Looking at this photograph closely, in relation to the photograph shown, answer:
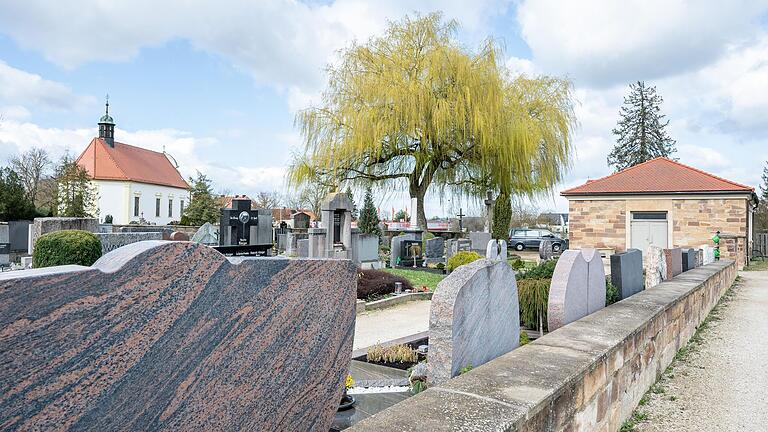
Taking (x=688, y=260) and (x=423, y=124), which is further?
(x=423, y=124)

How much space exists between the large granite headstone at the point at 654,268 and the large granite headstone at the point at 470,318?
18.5ft

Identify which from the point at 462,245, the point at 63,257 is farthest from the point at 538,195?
the point at 63,257

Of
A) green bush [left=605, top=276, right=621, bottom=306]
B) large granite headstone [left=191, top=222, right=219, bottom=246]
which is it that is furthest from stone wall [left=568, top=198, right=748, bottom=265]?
green bush [left=605, top=276, right=621, bottom=306]

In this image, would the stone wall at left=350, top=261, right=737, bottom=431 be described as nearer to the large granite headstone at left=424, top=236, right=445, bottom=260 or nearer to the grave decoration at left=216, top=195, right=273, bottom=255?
the grave decoration at left=216, top=195, right=273, bottom=255

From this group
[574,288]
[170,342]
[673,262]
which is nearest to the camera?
[170,342]

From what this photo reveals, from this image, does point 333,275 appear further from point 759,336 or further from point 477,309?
point 759,336

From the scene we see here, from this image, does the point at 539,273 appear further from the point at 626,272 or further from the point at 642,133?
the point at 642,133

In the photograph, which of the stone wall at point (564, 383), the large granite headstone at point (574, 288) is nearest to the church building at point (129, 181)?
the large granite headstone at point (574, 288)

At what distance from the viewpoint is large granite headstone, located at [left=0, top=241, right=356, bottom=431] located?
1347mm

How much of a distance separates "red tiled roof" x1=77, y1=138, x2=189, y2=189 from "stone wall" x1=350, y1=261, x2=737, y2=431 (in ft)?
172

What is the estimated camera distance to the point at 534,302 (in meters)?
6.27

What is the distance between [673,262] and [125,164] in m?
55.3

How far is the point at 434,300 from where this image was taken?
3.14 metres

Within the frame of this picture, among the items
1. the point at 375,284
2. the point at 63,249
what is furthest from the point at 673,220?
the point at 63,249
